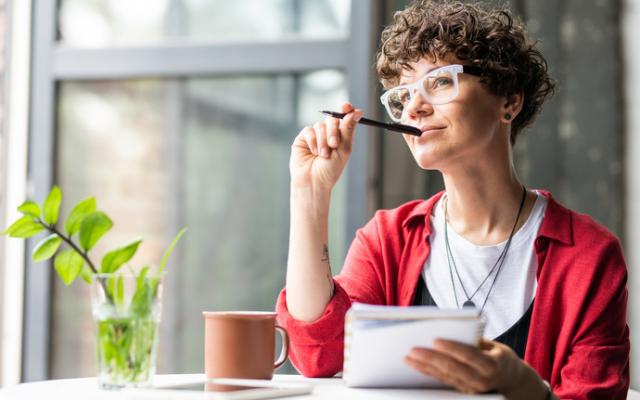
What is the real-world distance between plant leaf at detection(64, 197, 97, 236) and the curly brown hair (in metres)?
0.73

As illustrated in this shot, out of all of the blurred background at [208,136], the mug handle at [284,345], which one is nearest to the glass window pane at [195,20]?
the blurred background at [208,136]

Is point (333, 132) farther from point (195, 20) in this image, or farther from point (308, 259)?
point (195, 20)

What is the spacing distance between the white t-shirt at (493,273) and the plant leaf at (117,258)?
0.69 metres

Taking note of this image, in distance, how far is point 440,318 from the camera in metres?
0.92

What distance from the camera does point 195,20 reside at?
2.94 meters

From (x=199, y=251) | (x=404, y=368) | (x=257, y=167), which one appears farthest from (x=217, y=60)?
(x=404, y=368)

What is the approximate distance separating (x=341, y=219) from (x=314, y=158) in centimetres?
143

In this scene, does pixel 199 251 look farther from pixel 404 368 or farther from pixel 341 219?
pixel 404 368

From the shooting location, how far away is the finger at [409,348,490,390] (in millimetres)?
945

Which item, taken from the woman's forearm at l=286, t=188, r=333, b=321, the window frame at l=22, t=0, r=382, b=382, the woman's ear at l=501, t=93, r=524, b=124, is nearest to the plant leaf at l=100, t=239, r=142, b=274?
the woman's forearm at l=286, t=188, r=333, b=321

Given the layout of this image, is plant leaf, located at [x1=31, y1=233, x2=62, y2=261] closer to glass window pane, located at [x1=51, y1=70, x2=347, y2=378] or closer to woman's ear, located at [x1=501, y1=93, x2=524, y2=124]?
woman's ear, located at [x1=501, y1=93, x2=524, y2=124]

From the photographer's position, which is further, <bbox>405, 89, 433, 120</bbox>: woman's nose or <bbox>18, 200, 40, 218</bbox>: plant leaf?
<bbox>405, 89, 433, 120</bbox>: woman's nose

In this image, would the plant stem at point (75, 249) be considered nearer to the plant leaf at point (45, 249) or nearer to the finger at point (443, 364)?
the plant leaf at point (45, 249)

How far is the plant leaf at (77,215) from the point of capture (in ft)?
3.34
